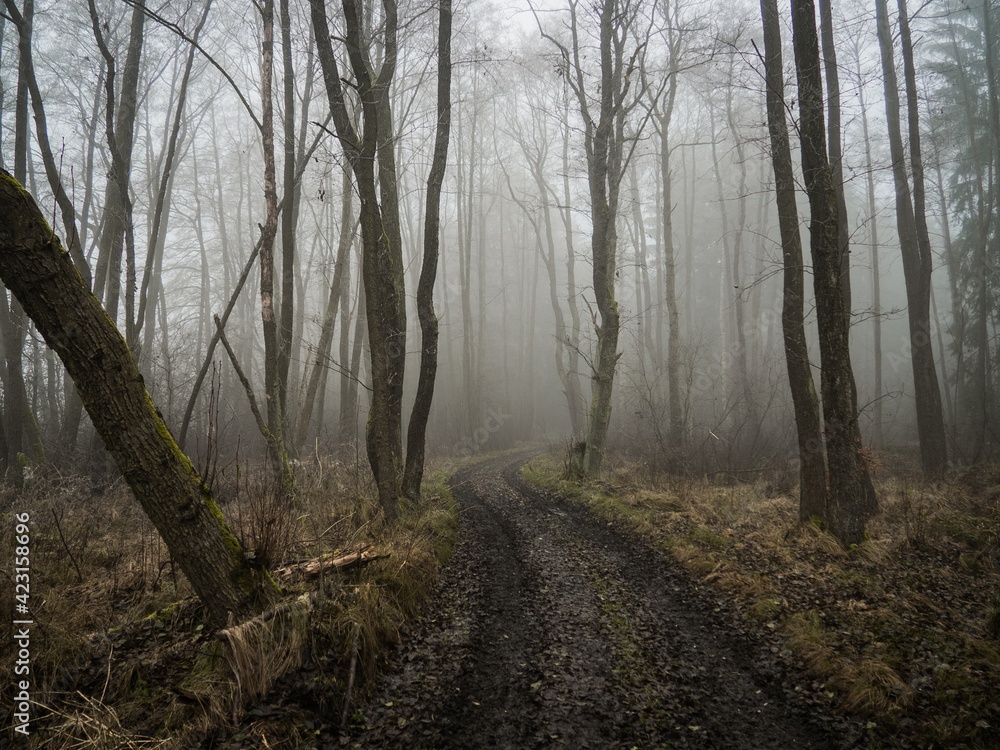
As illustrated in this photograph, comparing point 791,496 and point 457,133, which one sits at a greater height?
point 457,133

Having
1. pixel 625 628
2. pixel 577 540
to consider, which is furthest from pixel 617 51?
pixel 625 628

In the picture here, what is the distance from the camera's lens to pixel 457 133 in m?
19.6

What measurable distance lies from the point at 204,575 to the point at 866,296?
1779 inches

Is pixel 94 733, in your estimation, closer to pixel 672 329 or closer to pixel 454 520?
pixel 454 520

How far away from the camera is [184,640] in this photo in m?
3.35

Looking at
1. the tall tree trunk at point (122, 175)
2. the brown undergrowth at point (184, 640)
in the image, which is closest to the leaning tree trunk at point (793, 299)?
the brown undergrowth at point (184, 640)

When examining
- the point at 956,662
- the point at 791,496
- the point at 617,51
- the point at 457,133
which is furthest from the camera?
the point at 457,133

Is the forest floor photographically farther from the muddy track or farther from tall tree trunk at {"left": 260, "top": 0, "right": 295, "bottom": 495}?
tall tree trunk at {"left": 260, "top": 0, "right": 295, "bottom": 495}

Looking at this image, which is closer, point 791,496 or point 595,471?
point 791,496

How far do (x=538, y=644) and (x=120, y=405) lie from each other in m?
3.36

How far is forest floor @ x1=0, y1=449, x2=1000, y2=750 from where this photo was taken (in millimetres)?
2809

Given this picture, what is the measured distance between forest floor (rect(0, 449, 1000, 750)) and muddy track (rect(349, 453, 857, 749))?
0.02 meters

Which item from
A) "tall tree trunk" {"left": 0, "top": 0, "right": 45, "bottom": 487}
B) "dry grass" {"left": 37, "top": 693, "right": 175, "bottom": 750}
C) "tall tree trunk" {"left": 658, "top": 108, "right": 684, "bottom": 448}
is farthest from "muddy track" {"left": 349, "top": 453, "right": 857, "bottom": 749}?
"tall tree trunk" {"left": 0, "top": 0, "right": 45, "bottom": 487}

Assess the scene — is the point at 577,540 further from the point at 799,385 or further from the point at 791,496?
the point at 791,496
